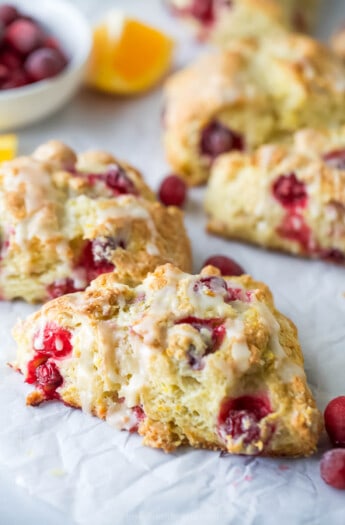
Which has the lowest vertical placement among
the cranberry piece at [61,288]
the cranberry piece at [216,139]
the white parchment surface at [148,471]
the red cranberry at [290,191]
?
the white parchment surface at [148,471]

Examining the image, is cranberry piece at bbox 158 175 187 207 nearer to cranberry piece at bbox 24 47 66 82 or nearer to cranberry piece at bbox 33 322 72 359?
cranberry piece at bbox 24 47 66 82

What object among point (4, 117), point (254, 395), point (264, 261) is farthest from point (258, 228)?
point (4, 117)

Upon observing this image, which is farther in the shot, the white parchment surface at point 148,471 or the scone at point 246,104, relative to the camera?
the scone at point 246,104

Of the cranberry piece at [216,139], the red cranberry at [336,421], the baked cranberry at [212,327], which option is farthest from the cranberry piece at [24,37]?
the red cranberry at [336,421]

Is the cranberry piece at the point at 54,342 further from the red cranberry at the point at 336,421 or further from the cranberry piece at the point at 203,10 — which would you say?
the cranberry piece at the point at 203,10

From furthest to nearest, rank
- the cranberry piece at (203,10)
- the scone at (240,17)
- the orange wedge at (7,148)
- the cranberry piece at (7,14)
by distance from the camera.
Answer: the cranberry piece at (203,10) < the scone at (240,17) < the cranberry piece at (7,14) < the orange wedge at (7,148)

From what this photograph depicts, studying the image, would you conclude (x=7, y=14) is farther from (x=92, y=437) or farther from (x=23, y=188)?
(x=92, y=437)
